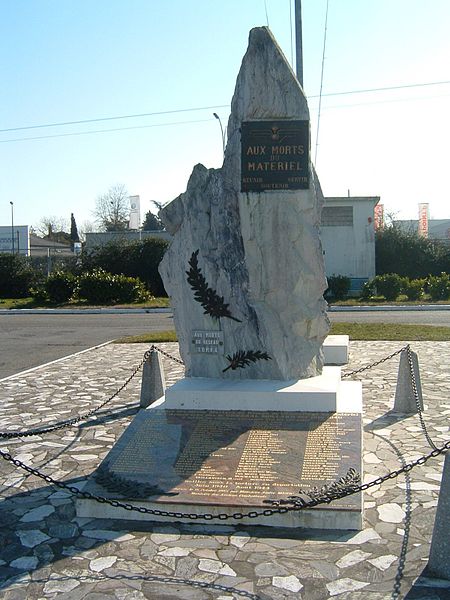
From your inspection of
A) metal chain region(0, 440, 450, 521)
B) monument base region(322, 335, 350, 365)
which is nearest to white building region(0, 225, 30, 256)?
monument base region(322, 335, 350, 365)

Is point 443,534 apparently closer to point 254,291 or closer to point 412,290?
point 254,291

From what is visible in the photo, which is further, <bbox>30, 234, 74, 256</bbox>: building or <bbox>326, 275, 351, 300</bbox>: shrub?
<bbox>30, 234, 74, 256</bbox>: building

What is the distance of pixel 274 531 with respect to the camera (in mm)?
4676

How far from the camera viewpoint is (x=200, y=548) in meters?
4.46

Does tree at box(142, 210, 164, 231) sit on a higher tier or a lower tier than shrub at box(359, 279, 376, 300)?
higher

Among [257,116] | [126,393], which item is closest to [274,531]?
[257,116]

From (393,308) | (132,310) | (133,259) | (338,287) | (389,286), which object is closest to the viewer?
(393,308)

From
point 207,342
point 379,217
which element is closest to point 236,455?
point 207,342

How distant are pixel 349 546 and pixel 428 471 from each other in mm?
1744

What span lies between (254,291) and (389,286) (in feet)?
66.2

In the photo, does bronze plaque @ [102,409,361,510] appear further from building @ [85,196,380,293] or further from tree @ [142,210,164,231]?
tree @ [142,210,164,231]

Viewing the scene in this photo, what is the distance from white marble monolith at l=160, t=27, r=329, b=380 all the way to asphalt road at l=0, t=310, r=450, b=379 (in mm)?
5560

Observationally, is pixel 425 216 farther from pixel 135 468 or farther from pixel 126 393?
pixel 135 468

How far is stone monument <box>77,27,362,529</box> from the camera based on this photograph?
5.99 m
